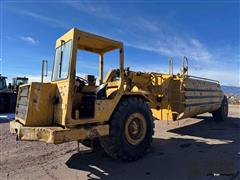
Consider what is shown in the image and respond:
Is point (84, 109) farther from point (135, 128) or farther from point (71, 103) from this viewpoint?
point (135, 128)

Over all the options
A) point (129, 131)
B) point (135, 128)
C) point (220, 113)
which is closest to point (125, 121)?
point (129, 131)

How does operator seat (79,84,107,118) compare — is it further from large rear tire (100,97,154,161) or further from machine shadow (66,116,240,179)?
machine shadow (66,116,240,179)

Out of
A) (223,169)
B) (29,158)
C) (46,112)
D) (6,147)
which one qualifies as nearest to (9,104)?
(6,147)

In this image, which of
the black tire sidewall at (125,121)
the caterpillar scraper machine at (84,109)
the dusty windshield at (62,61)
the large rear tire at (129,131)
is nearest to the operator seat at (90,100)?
the caterpillar scraper machine at (84,109)

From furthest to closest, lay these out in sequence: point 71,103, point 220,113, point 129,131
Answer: point 220,113
point 129,131
point 71,103

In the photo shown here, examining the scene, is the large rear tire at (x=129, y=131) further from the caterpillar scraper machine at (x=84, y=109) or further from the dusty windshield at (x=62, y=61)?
the dusty windshield at (x=62, y=61)

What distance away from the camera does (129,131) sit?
588 cm

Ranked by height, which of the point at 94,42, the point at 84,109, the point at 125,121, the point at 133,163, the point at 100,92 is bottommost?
the point at 133,163

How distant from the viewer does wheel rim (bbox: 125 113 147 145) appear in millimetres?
5812

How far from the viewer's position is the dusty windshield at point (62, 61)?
534 centimetres

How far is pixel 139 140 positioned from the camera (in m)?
6.04

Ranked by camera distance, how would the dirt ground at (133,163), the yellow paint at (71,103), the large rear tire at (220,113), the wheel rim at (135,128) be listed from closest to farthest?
the yellow paint at (71,103), the dirt ground at (133,163), the wheel rim at (135,128), the large rear tire at (220,113)

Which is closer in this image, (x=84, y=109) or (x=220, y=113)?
(x=84, y=109)

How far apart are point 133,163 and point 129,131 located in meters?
0.69
